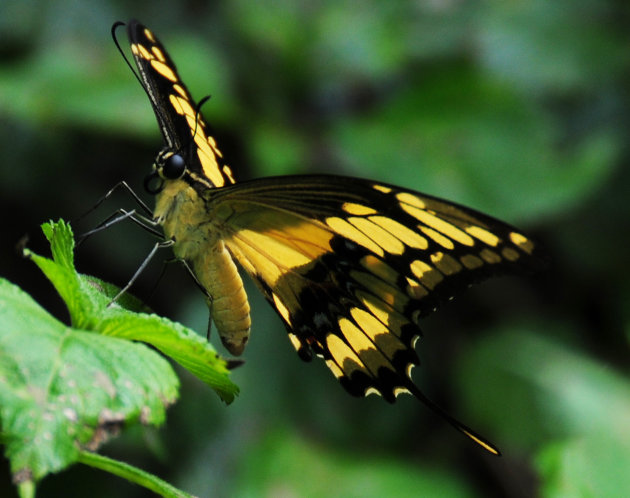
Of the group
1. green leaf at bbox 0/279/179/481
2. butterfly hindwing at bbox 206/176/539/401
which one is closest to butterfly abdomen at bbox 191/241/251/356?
butterfly hindwing at bbox 206/176/539/401

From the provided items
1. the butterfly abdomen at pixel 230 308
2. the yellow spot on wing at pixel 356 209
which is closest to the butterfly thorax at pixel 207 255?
the butterfly abdomen at pixel 230 308

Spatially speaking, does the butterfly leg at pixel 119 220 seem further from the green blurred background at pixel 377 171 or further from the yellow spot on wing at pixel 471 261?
the green blurred background at pixel 377 171

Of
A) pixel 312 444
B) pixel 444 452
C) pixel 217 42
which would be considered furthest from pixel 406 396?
pixel 217 42

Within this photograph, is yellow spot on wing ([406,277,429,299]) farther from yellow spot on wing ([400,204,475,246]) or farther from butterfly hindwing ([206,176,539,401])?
yellow spot on wing ([400,204,475,246])

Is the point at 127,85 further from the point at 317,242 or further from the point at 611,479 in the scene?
the point at 611,479

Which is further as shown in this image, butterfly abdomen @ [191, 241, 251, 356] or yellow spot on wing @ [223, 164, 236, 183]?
yellow spot on wing @ [223, 164, 236, 183]

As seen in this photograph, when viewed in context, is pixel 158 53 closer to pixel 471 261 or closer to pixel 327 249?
pixel 327 249
